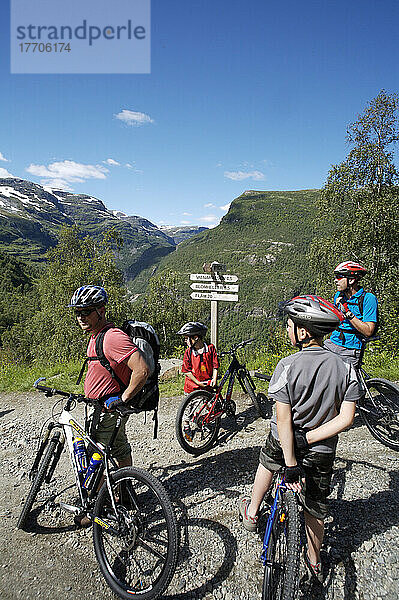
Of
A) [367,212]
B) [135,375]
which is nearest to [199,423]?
[135,375]

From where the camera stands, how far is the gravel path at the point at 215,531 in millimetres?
2994

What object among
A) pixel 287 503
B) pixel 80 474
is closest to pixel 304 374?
pixel 287 503

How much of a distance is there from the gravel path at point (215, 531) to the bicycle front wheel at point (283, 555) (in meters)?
0.56

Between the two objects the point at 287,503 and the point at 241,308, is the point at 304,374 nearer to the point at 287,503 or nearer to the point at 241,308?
the point at 287,503

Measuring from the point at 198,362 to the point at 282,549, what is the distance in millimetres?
3391

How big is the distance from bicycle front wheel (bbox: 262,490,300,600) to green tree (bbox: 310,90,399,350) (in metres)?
14.1

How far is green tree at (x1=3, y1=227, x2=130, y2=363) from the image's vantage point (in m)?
27.0

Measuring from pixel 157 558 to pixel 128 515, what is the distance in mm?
628

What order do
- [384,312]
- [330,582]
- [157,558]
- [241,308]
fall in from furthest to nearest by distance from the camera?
[241,308]
[384,312]
[157,558]
[330,582]

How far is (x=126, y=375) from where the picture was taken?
3.48 meters

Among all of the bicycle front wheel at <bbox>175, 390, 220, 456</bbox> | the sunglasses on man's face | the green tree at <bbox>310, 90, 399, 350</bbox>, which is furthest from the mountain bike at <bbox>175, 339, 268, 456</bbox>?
the green tree at <bbox>310, 90, 399, 350</bbox>

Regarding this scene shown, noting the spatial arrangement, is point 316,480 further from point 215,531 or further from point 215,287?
point 215,287

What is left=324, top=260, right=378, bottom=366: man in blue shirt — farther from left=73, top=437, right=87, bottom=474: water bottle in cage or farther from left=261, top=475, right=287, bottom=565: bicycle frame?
left=73, top=437, right=87, bottom=474: water bottle in cage

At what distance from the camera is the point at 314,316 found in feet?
8.48
